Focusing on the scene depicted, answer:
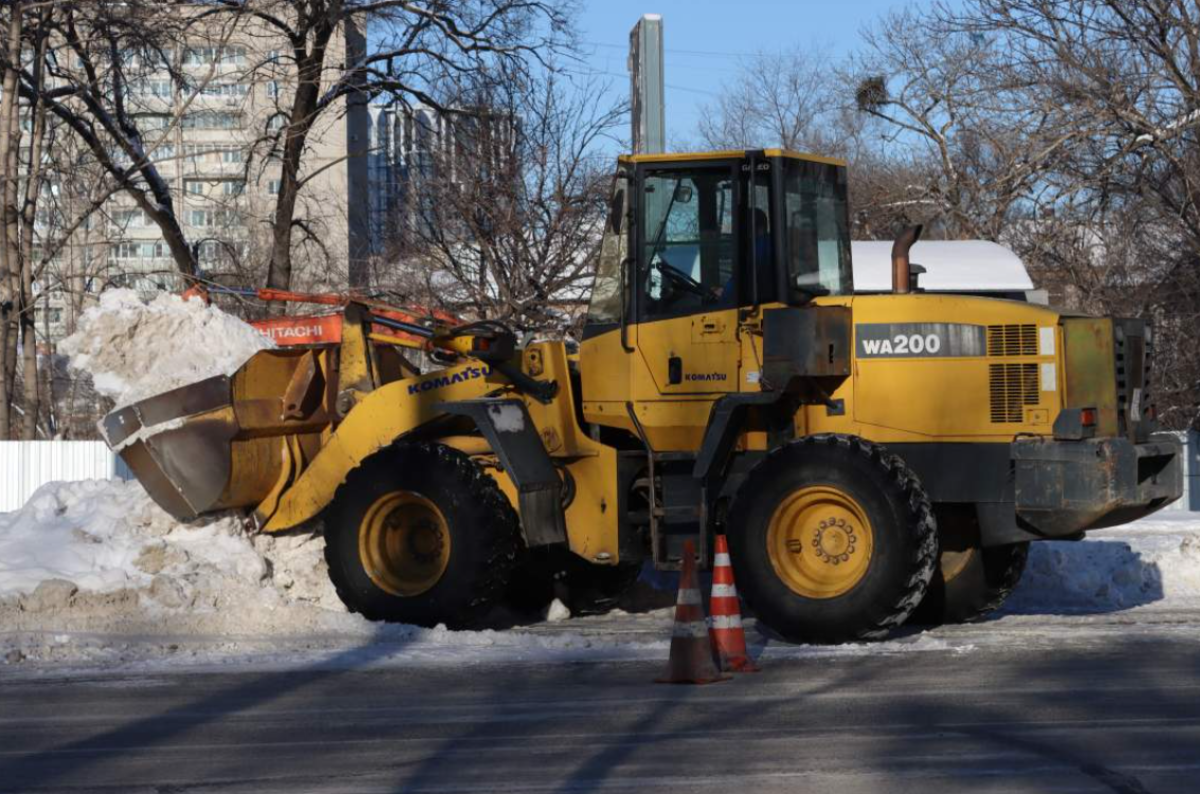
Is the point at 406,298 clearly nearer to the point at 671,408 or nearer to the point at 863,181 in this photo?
the point at 671,408

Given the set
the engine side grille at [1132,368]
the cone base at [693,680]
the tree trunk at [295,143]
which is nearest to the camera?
the cone base at [693,680]

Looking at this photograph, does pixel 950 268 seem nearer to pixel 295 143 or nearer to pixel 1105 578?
pixel 1105 578

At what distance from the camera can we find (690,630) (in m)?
9.10

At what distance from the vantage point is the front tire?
9.97 m

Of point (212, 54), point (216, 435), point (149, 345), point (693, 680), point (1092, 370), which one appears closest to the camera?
point (693, 680)

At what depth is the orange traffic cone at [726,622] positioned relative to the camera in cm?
949

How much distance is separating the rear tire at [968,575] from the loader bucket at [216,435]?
485cm

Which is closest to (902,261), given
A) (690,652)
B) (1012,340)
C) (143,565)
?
(1012,340)

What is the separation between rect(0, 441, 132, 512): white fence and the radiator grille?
19.5 meters

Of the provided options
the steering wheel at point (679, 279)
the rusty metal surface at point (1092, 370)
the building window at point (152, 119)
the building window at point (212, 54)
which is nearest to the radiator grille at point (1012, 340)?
the rusty metal surface at point (1092, 370)

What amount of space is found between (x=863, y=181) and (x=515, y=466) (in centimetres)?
2827

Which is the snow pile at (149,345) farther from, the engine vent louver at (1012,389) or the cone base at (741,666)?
the engine vent louver at (1012,389)

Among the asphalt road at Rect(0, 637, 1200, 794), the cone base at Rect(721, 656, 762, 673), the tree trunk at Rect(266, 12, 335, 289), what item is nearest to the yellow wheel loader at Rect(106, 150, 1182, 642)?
the cone base at Rect(721, 656, 762, 673)

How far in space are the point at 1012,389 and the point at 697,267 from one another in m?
2.22
